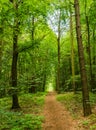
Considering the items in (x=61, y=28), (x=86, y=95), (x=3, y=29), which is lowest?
(x=86, y=95)

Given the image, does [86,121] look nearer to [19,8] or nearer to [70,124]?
[70,124]

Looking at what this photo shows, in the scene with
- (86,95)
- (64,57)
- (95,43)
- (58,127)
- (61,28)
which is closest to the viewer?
(58,127)

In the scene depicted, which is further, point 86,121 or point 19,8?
point 19,8

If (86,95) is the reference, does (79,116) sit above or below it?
below

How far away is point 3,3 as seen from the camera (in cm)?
1050

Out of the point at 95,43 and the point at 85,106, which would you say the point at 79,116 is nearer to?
the point at 85,106

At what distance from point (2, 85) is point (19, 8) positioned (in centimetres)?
506

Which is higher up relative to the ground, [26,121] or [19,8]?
[19,8]

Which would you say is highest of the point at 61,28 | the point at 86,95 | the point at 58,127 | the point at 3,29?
the point at 61,28

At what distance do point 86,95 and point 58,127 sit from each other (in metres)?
2.70

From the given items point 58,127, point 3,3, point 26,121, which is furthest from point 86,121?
point 3,3

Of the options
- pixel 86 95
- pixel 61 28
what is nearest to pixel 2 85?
pixel 86 95

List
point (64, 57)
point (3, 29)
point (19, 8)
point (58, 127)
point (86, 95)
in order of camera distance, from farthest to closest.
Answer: point (64, 57), point (19, 8), point (86, 95), point (3, 29), point (58, 127)

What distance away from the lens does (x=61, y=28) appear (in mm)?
27375
